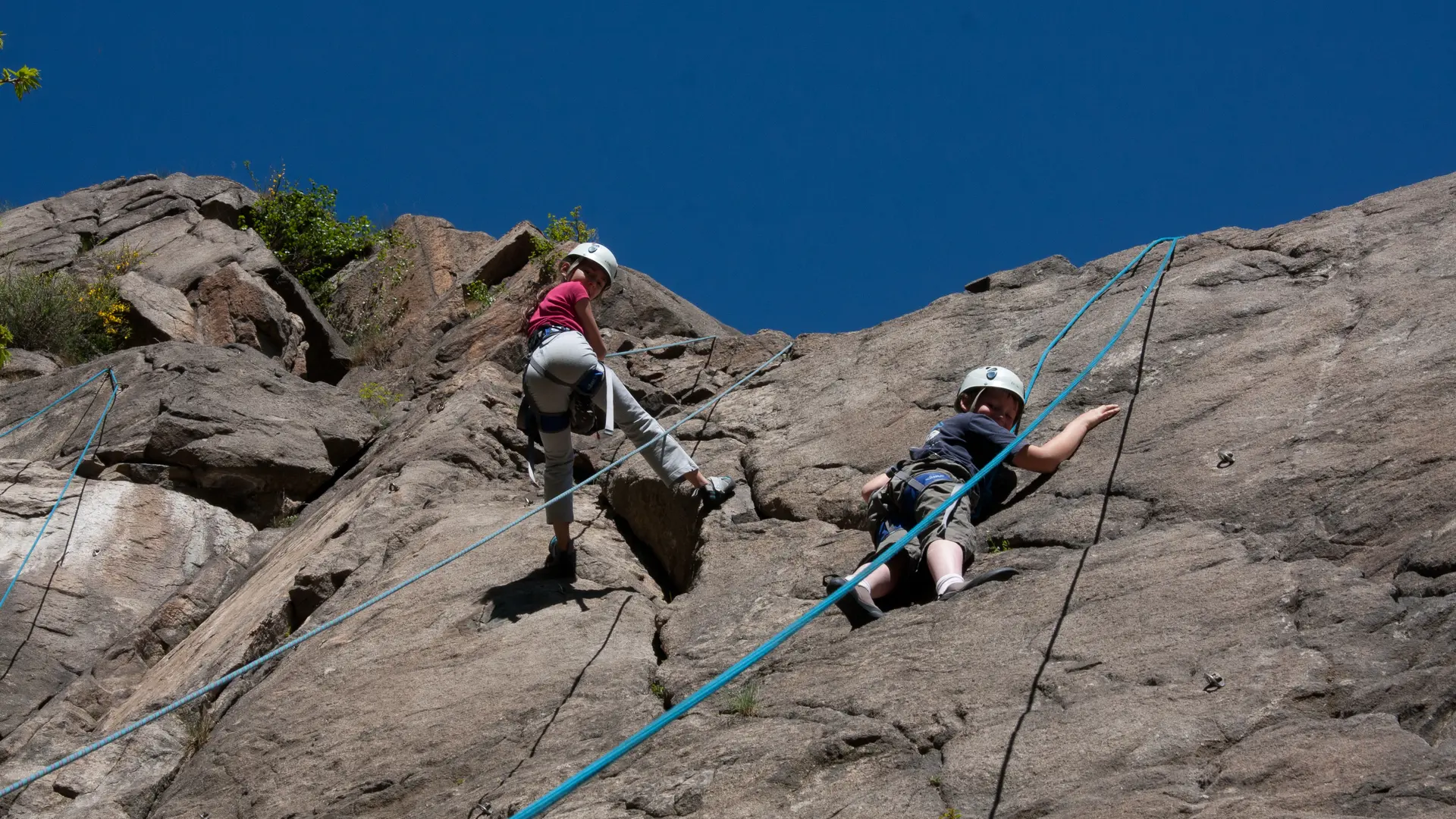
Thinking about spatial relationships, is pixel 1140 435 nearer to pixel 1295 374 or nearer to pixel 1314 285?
pixel 1295 374

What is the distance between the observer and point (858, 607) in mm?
6422

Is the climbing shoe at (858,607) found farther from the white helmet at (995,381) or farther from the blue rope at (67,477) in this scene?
the blue rope at (67,477)

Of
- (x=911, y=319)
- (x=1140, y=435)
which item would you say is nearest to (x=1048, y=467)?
(x=1140, y=435)

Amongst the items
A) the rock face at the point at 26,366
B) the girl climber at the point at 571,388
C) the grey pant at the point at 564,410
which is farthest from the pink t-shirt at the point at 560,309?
the rock face at the point at 26,366

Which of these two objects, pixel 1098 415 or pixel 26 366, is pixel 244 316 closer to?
pixel 26 366

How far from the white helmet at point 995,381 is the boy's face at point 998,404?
27 millimetres

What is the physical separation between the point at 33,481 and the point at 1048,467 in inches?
322

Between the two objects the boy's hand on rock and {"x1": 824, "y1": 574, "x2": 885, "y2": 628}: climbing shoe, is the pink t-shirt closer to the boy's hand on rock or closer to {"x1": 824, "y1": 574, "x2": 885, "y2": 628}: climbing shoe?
{"x1": 824, "y1": 574, "x2": 885, "y2": 628}: climbing shoe

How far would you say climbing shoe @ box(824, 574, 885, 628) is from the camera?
638cm

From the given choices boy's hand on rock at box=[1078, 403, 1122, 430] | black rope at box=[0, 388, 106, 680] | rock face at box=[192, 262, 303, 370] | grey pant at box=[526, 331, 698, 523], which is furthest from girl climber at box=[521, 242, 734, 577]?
rock face at box=[192, 262, 303, 370]

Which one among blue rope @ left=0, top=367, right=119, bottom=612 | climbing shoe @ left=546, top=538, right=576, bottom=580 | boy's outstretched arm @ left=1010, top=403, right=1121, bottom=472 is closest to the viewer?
boy's outstretched arm @ left=1010, top=403, right=1121, bottom=472

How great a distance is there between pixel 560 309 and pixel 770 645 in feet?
11.0

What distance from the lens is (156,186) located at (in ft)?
64.4

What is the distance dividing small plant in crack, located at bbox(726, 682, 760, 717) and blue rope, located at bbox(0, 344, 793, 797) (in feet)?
6.77
